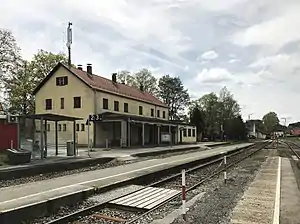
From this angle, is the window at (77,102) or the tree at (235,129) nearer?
the window at (77,102)

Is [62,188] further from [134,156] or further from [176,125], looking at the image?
[176,125]

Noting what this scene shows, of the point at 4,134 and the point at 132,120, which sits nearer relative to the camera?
the point at 4,134

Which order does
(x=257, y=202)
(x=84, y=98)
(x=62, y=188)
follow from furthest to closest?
(x=84, y=98) < (x=62, y=188) < (x=257, y=202)

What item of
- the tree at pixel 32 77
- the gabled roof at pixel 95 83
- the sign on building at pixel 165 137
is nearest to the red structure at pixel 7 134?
the gabled roof at pixel 95 83

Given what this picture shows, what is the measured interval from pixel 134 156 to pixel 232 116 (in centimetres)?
7691

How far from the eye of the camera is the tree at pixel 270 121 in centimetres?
15562

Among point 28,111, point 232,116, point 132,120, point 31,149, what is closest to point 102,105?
point 132,120

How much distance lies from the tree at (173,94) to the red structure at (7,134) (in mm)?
70696

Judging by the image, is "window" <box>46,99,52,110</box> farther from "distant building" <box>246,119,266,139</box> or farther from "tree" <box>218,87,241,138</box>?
"distant building" <box>246,119,266,139</box>

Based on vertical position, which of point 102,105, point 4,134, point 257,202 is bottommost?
point 257,202

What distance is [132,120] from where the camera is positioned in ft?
130

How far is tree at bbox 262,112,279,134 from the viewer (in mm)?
155625

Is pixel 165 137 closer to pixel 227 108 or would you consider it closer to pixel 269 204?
pixel 269 204

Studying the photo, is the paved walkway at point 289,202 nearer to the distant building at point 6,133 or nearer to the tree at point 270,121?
the distant building at point 6,133
